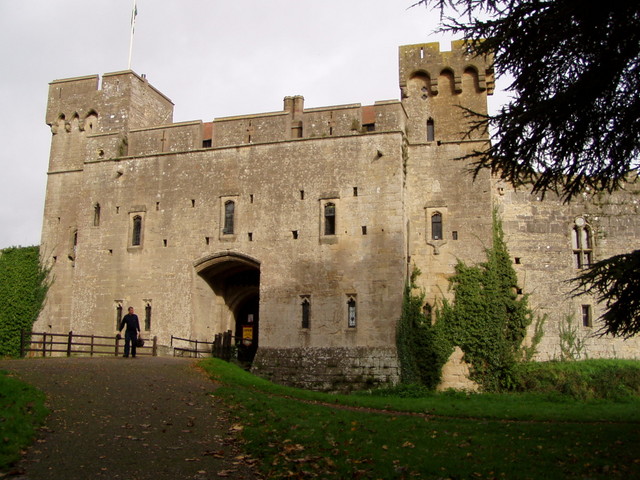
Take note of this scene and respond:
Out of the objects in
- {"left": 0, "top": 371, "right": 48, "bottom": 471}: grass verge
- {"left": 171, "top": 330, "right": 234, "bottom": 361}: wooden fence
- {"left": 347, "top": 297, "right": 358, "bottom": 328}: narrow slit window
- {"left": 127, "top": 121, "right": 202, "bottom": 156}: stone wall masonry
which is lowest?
{"left": 0, "top": 371, "right": 48, "bottom": 471}: grass verge

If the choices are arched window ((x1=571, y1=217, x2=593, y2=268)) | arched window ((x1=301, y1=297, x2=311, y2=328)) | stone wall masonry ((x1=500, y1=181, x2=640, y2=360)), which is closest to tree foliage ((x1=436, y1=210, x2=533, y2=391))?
stone wall masonry ((x1=500, y1=181, x2=640, y2=360))

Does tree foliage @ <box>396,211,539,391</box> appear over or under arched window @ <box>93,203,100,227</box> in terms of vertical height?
under

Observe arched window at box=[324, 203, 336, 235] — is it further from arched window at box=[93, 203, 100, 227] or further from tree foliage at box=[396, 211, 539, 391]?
arched window at box=[93, 203, 100, 227]

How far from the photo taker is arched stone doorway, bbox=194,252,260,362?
85.3ft

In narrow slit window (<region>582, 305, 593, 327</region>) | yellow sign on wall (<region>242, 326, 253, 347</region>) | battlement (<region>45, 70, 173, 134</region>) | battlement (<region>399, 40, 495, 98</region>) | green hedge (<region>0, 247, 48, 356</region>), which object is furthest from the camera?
battlement (<region>45, 70, 173, 134</region>)

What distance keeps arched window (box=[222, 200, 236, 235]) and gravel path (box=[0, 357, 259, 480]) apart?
8.19 m

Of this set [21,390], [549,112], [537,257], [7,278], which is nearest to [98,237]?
[7,278]

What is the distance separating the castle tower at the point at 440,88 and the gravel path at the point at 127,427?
42.2 ft

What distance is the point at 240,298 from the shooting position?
2688 cm

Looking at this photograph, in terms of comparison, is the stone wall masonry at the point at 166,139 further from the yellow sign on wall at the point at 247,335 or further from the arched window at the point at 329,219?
the yellow sign on wall at the point at 247,335

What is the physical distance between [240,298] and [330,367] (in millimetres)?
6159

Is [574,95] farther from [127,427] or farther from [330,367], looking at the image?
[330,367]

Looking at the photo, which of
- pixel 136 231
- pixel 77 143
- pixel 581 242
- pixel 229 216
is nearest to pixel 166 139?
pixel 136 231

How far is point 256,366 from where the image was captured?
22.9 m
